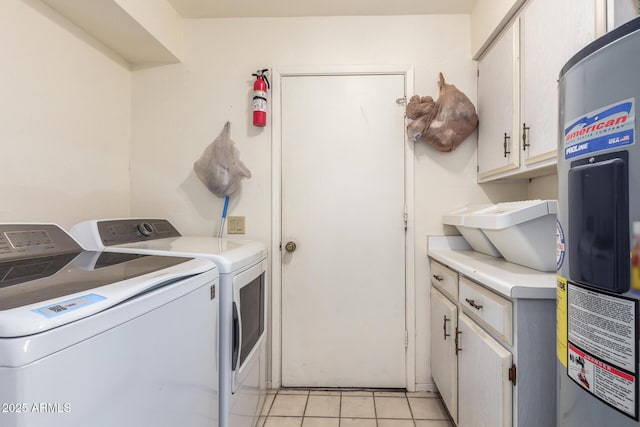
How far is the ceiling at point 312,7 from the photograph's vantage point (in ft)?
6.00

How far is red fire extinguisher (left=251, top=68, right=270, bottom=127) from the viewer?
1.88 metres

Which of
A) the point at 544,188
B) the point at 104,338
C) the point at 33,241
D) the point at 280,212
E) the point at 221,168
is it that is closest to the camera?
the point at 104,338

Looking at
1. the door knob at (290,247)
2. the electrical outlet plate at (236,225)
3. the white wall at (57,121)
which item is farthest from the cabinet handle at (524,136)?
the white wall at (57,121)

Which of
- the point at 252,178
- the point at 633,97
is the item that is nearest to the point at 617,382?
the point at 633,97

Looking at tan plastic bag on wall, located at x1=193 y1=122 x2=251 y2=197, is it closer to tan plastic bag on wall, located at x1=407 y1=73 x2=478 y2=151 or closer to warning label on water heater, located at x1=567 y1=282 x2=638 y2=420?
tan plastic bag on wall, located at x1=407 y1=73 x2=478 y2=151

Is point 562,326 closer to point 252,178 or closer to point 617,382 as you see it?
point 617,382

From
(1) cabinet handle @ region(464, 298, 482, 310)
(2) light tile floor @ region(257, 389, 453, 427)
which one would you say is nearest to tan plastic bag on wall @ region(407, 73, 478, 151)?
(1) cabinet handle @ region(464, 298, 482, 310)

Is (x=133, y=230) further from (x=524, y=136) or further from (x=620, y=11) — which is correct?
(x=620, y=11)

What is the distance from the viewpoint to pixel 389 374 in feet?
6.30

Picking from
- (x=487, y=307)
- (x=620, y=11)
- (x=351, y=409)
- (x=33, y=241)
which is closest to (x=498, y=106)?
(x=620, y=11)

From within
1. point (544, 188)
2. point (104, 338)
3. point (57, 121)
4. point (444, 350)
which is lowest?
point (444, 350)

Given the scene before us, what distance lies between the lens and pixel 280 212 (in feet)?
6.41

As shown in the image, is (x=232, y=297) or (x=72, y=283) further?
(x=232, y=297)

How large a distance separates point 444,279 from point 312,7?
69.0 inches
